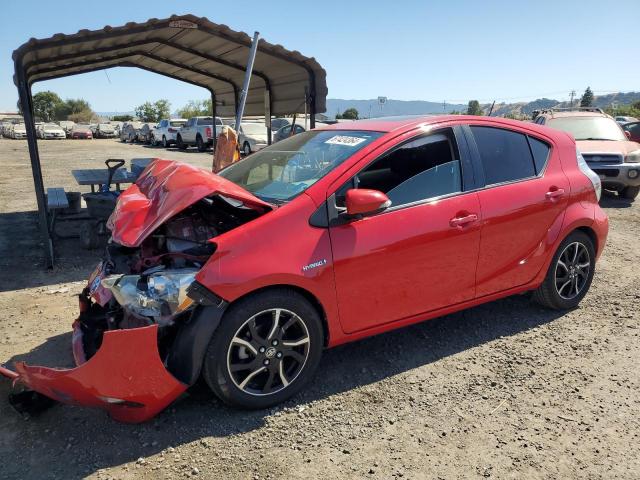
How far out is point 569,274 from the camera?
4371 millimetres

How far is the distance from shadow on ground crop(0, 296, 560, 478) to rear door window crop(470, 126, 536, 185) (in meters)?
1.32

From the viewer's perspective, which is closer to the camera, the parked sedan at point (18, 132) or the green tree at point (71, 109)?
the parked sedan at point (18, 132)

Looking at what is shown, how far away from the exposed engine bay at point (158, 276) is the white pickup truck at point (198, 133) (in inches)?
850

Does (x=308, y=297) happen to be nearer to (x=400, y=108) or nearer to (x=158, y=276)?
(x=158, y=276)

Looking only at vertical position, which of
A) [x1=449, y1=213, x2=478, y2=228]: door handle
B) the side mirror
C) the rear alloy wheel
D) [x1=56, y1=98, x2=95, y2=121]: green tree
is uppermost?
[x1=56, y1=98, x2=95, y2=121]: green tree

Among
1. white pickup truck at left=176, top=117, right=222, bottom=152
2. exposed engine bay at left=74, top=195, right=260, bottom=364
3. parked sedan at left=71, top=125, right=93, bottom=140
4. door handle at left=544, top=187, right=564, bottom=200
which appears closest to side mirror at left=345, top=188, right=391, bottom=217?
exposed engine bay at left=74, top=195, right=260, bottom=364

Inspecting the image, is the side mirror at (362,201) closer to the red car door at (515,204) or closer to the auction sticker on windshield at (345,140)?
the auction sticker on windshield at (345,140)

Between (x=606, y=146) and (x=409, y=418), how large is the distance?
9232mm

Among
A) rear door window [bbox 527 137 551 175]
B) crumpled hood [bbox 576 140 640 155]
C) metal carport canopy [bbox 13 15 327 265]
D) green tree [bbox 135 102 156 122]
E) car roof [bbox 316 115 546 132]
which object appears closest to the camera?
car roof [bbox 316 115 546 132]

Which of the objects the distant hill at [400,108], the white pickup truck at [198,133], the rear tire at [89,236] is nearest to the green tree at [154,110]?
the distant hill at [400,108]

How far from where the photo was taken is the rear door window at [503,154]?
379 cm

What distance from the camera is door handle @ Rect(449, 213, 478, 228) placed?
346 centimetres

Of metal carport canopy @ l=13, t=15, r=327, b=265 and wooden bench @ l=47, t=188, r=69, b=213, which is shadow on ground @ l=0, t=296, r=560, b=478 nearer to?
wooden bench @ l=47, t=188, r=69, b=213

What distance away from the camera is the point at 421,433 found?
2.84 meters
